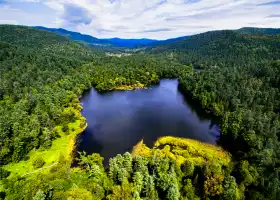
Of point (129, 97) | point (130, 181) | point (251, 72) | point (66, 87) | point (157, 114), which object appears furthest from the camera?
point (251, 72)

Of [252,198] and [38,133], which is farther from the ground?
[38,133]

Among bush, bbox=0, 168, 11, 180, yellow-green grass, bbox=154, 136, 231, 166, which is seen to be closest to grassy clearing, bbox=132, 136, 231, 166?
yellow-green grass, bbox=154, 136, 231, 166

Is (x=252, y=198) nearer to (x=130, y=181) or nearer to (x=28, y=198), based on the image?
(x=130, y=181)

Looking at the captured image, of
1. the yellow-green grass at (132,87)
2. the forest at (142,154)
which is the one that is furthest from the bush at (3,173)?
the yellow-green grass at (132,87)

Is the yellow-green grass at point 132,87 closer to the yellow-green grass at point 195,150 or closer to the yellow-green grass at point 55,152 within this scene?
the yellow-green grass at point 55,152

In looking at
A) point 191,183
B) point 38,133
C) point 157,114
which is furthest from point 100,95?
point 191,183

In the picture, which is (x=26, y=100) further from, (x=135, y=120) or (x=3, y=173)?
(x=135, y=120)

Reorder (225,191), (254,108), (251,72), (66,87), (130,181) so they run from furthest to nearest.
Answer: (251,72), (66,87), (254,108), (130,181), (225,191)
